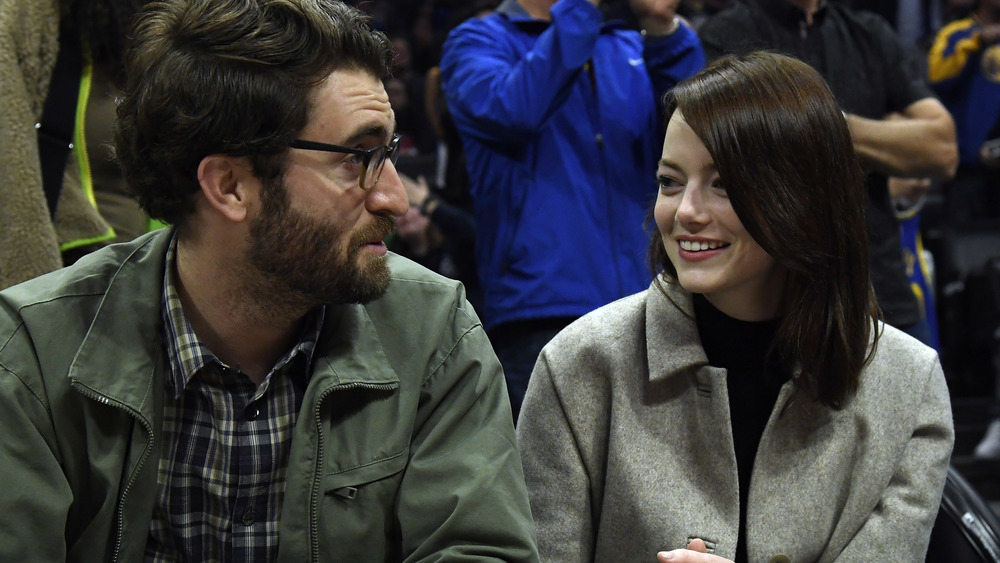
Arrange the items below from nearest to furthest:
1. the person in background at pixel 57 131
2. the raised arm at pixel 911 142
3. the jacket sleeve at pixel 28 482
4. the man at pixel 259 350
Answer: the jacket sleeve at pixel 28 482, the man at pixel 259 350, the person in background at pixel 57 131, the raised arm at pixel 911 142

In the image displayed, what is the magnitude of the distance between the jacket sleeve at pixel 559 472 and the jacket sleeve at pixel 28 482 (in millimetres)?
875

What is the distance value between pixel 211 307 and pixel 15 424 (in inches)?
15.3

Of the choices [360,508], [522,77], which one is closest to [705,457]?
[360,508]

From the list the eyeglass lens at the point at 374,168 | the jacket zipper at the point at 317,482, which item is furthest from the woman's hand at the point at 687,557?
the eyeglass lens at the point at 374,168

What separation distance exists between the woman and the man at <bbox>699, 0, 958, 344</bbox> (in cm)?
105

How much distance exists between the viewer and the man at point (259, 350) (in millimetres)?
1879

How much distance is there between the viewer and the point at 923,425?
2.23 meters

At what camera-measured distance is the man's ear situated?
6.58ft

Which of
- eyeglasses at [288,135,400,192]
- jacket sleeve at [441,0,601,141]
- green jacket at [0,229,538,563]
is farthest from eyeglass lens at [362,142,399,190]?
jacket sleeve at [441,0,601,141]

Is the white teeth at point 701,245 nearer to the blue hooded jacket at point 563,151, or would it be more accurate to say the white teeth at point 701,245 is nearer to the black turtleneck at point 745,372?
the black turtleneck at point 745,372

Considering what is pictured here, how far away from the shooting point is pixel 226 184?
2.02 m

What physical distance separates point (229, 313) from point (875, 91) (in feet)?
6.97

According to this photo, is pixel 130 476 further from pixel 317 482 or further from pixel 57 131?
pixel 57 131

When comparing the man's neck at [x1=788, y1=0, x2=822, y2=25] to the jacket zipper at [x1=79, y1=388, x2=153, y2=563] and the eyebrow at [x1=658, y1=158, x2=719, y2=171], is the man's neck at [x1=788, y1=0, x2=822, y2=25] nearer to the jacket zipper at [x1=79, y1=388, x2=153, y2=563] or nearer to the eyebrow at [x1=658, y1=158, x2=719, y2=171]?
the eyebrow at [x1=658, y1=158, x2=719, y2=171]
